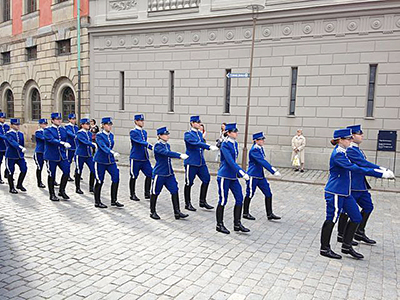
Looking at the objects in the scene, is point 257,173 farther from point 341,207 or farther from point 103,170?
point 103,170

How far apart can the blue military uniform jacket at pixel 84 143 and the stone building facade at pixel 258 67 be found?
7.44 metres

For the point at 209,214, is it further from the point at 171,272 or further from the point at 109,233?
the point at 171,272

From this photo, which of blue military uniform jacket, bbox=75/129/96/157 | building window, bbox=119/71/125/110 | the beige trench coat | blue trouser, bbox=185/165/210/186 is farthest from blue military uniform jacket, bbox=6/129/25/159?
the beige trench coat

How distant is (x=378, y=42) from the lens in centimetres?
1302

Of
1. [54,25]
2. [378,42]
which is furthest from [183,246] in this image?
[54,25]

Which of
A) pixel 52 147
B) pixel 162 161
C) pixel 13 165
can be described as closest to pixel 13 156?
pixel 13 165

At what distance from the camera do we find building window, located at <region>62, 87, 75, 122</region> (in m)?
20.2

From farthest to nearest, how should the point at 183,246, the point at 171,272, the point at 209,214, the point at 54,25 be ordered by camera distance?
the point at 54,25, the point at 209,214, the point at 183,246, the point at 171,272

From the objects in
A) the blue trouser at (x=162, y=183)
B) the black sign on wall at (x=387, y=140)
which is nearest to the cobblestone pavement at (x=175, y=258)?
the blue trouser at (x=162, y=183)

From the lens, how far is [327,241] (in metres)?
5.48

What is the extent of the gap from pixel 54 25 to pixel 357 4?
16.1 meters

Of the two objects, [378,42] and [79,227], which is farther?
[378,42]

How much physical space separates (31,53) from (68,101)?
198 inches

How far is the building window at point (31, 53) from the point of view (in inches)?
870
